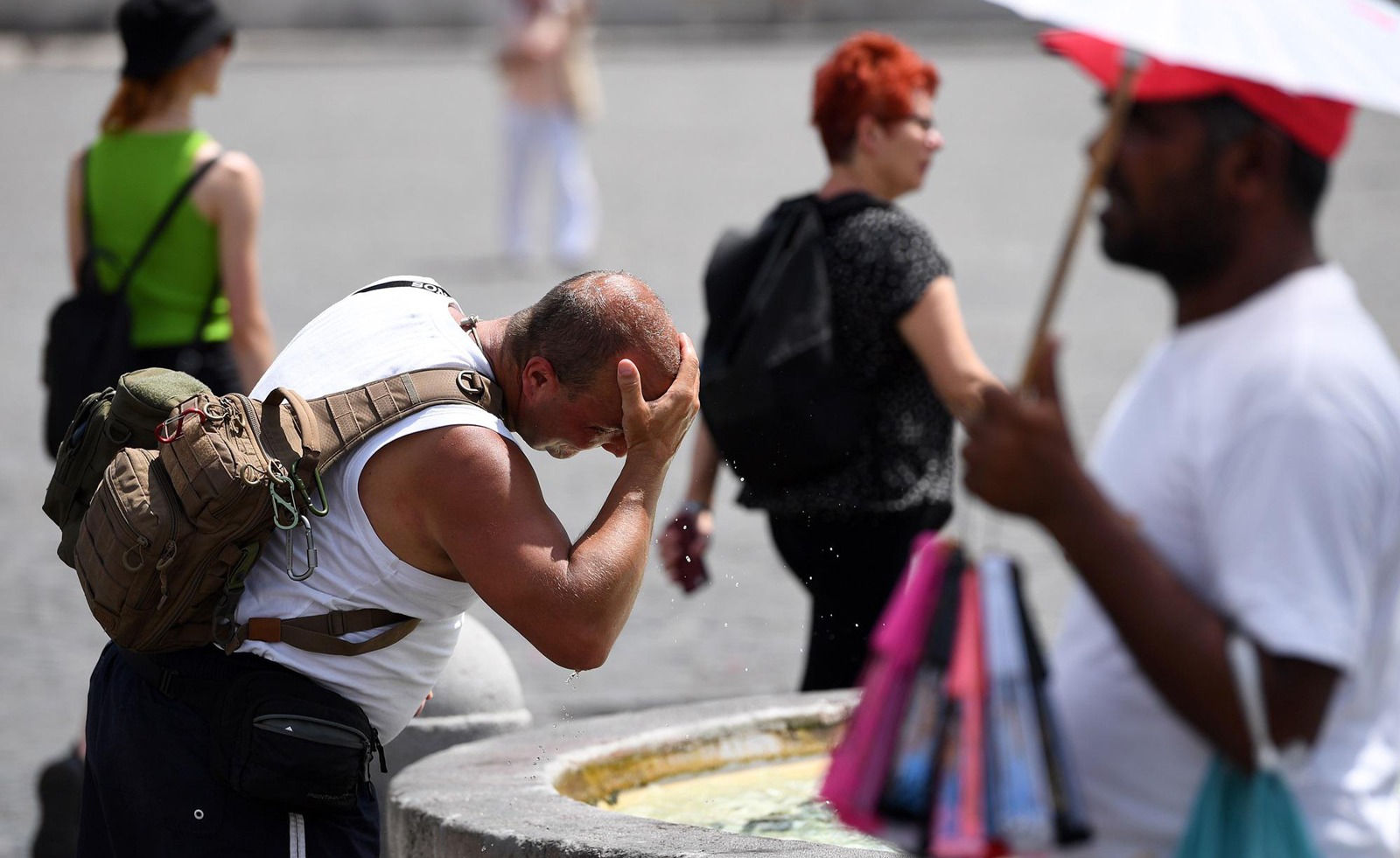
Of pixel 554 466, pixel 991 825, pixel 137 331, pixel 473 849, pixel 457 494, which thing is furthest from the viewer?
pixel 554 466

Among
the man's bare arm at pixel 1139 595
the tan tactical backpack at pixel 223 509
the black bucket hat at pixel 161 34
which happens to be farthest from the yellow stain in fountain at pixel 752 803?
the black bucket hat at pixel 161 34

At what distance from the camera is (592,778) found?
3.65m

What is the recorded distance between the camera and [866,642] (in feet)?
13.5

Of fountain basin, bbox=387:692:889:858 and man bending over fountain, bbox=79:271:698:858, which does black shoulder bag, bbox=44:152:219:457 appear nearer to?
fountain basin, bbox=387:692:889:858

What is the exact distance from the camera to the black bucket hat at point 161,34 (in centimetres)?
456

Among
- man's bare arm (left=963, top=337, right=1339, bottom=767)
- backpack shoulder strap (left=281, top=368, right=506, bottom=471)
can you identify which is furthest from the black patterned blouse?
man's bare arm (left=963, top=337, right=1339, bottom=767)

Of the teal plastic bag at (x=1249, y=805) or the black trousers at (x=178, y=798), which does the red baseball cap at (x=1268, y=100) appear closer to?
the teal plastic bag at (x=1249, y=805)

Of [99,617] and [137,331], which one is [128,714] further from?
[137,331]

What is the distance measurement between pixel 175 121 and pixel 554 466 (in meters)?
3.30

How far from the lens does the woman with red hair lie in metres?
3.80

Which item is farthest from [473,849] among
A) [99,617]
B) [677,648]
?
[677,648]

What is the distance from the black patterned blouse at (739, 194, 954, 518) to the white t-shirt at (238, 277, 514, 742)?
1284 mm

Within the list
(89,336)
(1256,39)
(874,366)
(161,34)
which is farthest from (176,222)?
(1256,39)

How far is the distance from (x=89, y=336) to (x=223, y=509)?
2.13 metres
